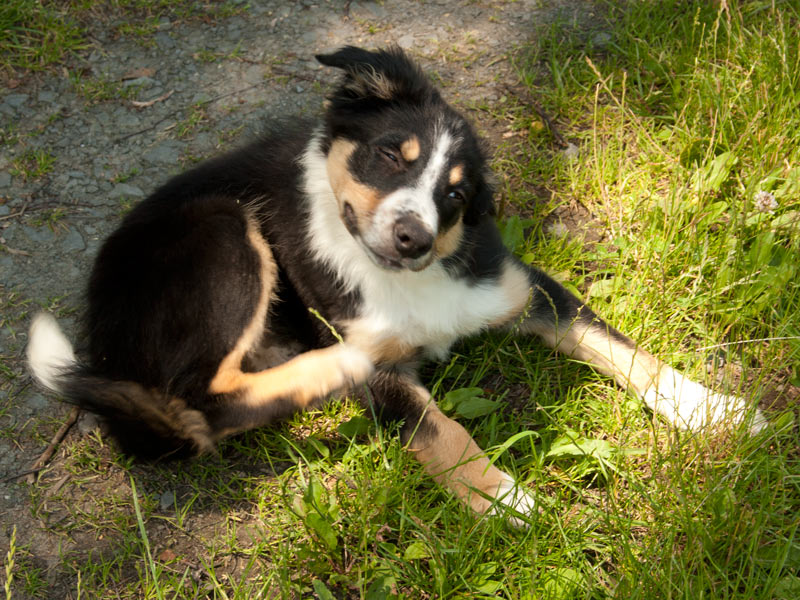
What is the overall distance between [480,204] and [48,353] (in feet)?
5.59

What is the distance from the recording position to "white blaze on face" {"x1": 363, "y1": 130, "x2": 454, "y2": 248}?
252 centimetres

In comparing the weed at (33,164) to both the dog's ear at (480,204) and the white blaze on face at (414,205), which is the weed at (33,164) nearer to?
the white blaze on face at (414,205)

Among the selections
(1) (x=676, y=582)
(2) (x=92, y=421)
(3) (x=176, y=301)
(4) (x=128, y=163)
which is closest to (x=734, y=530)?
(1) (x=676, y=582)

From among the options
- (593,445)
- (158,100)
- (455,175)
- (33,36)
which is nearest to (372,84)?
(455,175)

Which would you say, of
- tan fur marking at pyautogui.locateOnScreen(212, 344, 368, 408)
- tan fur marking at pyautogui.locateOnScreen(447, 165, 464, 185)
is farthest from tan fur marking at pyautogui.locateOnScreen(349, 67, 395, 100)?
tan fur marking at pyautogui.locateOnScreen(212, 344, 368, 408)

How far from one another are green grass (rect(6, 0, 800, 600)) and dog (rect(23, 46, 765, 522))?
5.2 inches

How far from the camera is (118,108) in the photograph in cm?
409

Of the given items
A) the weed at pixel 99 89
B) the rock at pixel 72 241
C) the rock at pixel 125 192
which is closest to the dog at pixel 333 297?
the rock at pixel 72 241

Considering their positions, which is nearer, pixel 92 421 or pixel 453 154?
pixel 453 154

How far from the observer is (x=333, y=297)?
291 centimetres

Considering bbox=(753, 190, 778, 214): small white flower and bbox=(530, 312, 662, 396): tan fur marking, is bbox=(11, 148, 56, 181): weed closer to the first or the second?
bbox=(530, 312, 662, 396): tan fur marking

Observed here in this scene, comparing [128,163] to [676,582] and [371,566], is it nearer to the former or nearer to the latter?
[371,566]

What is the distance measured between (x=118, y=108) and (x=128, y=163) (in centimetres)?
42

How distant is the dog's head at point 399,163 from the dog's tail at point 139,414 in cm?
87
